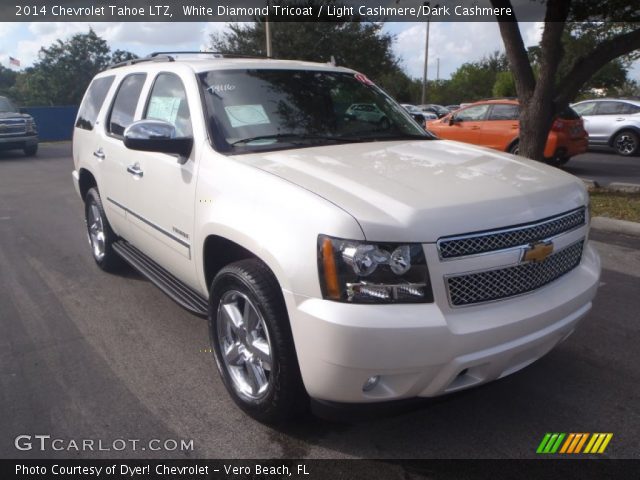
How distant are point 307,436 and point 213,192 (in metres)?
1.38

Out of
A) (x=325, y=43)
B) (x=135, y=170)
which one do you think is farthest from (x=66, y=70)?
(x=135, y=170)

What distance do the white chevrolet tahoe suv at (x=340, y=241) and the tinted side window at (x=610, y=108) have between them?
502 inches

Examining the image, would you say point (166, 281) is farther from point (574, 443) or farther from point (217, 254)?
point (574, 443)

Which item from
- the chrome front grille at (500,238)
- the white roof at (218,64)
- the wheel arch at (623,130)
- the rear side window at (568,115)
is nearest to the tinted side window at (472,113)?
the rear side window at (568,115)

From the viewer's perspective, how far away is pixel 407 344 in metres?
2.21

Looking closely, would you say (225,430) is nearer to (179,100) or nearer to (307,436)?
(307,436)

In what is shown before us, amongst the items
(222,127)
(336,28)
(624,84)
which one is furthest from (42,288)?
(624,84)

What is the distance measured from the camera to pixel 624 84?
4072 cm

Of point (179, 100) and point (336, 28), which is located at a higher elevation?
point (336, 28)

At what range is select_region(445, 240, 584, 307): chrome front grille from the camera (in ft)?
7.75

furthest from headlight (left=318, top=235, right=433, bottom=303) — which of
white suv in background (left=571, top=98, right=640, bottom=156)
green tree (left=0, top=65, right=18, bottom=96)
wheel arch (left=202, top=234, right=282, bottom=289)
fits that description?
green tree (left=0, top=65, right=18, bottom=96)

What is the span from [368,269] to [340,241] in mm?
165

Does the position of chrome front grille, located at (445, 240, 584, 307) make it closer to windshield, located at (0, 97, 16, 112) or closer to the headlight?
the headlight

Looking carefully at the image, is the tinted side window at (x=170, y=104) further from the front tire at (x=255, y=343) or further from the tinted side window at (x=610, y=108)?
the tinted side window at (x=610, y=108)
